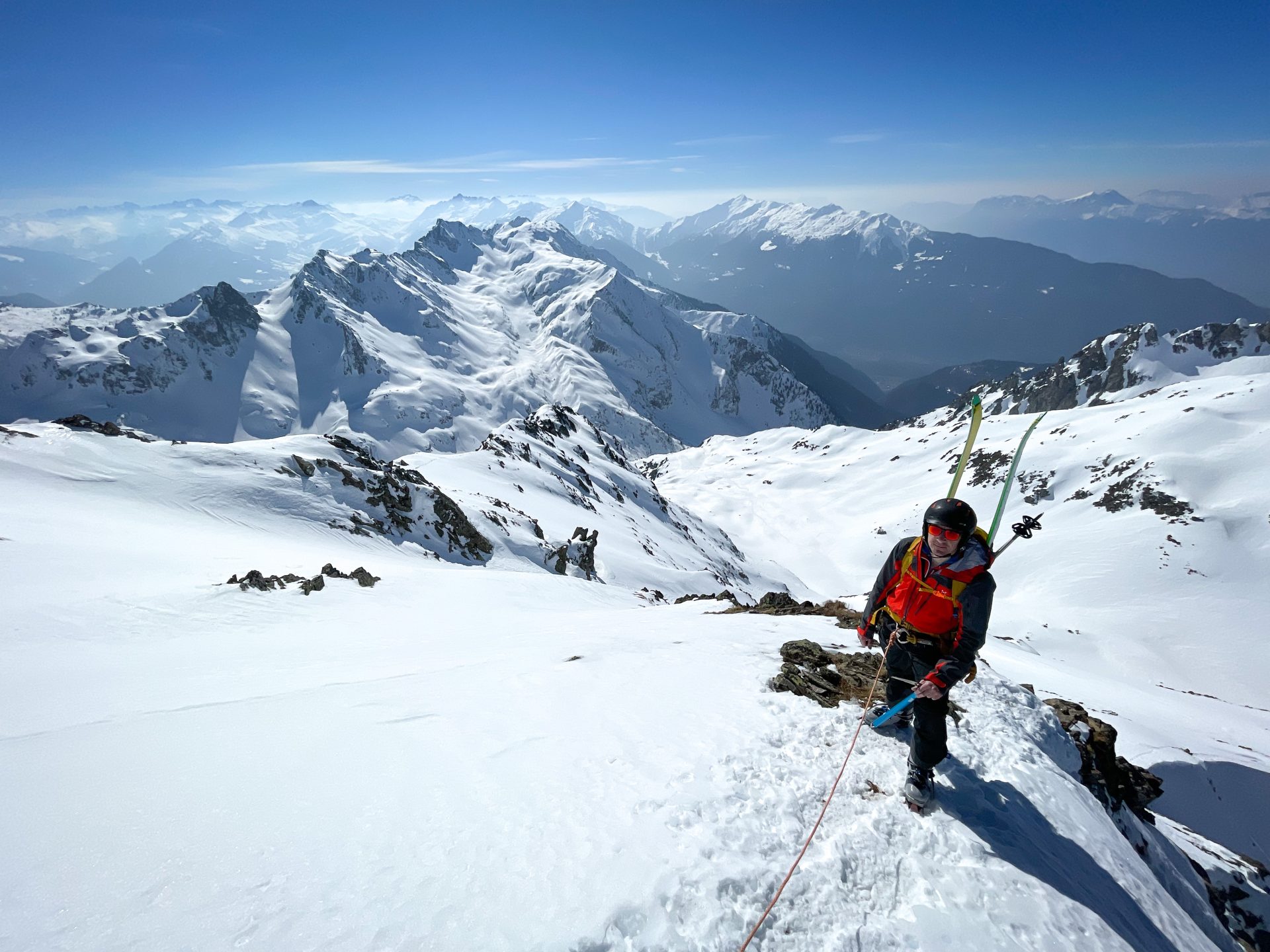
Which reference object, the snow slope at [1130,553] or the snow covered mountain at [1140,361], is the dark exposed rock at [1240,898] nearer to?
the snow slope at [1130,553]

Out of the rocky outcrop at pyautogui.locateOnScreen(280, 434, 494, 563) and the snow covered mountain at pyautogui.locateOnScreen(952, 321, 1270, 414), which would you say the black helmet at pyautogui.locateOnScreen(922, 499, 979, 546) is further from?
the snow covered mountain at pyautogui.locateOnScreen(952, 321, 1270, 414)

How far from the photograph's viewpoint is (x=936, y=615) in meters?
6.89

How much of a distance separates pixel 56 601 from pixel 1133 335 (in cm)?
22640

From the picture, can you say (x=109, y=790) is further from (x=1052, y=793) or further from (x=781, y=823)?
(x=1052, y=793)

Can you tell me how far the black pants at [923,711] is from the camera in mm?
6504

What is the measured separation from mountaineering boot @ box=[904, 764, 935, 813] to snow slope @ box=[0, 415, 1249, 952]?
0.20 metres

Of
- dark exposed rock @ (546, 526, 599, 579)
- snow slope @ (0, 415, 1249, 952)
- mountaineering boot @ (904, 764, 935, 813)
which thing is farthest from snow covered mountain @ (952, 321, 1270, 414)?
mountaineering boot @ (904, 764, 935, 813)

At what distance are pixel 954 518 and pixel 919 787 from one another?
10.7 ft

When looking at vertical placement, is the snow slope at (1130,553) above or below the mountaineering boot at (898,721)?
below

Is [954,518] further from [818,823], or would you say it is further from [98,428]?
[98,428]

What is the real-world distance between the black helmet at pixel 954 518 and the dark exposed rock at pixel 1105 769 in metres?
6.61

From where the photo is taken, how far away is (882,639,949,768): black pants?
6.50 m

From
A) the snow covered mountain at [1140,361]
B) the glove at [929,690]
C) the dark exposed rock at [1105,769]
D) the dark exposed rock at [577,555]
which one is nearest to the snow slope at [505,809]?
the dark exposed rock at [1105,769]

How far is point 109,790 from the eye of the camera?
5.20 metres
